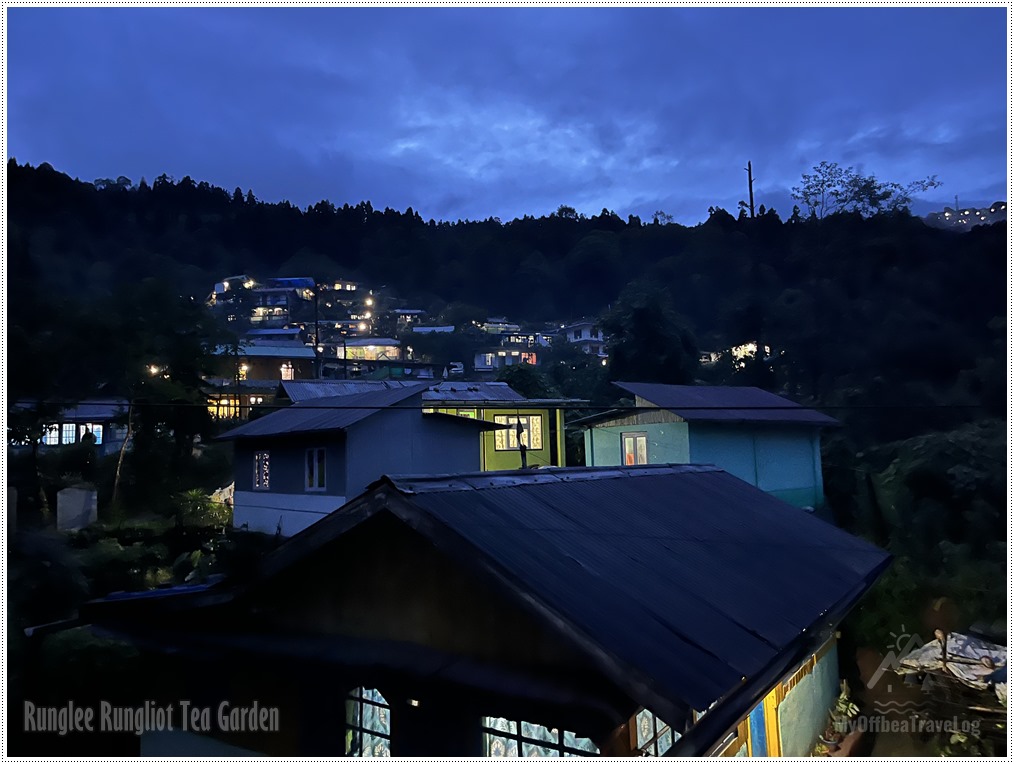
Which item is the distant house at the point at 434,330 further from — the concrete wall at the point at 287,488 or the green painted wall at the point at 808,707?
the green painted wall at the point at 808,707

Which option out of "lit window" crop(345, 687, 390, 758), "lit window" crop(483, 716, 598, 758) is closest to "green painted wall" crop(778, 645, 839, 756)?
"lit window" crop(483, 716, 598, 758)

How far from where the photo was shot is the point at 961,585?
14531mm

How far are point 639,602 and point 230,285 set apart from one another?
73687mm

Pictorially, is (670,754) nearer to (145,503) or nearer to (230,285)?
(145,503)

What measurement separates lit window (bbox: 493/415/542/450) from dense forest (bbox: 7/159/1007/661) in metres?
6.68

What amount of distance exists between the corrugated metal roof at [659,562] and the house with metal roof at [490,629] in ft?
0.07

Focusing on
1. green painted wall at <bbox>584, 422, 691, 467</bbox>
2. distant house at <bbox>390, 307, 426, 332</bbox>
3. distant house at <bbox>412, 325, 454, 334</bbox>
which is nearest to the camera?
green painted wall at <bbox>584, 422, 691, 467</bbox>

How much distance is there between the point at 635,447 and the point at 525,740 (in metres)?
20.5

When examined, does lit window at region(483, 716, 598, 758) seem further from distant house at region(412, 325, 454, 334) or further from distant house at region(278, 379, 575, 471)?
distant house at region(412, 325, 454, 334)

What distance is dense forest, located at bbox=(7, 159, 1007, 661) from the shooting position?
838 inches

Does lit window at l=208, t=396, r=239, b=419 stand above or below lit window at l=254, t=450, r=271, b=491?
above

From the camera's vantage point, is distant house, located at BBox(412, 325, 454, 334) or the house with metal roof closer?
the house with metal roof

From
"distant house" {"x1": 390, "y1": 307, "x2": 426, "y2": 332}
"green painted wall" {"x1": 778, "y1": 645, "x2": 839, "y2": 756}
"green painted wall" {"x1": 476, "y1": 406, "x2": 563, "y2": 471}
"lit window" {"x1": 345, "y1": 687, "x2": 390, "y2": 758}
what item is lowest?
"green painted wall" {"x1": 778, "y1": 645, "x2": 839, "y2": 756}

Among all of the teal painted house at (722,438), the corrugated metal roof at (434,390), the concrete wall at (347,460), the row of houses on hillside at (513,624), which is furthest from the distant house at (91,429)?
the row of houses on hillside at (513,624)
